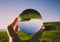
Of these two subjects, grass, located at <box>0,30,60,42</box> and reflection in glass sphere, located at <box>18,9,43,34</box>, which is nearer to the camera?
reflection in glass sphere, located at <box>18,9,43,34</box>

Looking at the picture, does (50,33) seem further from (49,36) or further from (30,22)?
(30,22)

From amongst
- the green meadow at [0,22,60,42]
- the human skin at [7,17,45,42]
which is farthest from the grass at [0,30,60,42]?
the human skin at [7,17,45,42]

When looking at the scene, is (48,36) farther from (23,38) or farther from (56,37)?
(23,38)

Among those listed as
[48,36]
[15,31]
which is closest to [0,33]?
[48,36]

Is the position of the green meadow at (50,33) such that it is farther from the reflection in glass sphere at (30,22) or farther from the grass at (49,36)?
the reflection in glass sphere at (30,22)

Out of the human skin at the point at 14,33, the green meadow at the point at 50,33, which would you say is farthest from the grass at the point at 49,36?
the human skin at the point at 14,33

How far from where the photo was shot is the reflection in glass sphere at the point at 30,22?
114 cm

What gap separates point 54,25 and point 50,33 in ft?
0.33

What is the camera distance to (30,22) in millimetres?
1147

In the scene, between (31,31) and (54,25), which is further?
(54,25)

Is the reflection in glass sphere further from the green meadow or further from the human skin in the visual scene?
the green meadow

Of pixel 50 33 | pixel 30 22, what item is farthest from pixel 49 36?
pixel 30 22

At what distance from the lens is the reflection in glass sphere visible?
1.14 metres

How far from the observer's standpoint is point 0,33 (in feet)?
6.06
